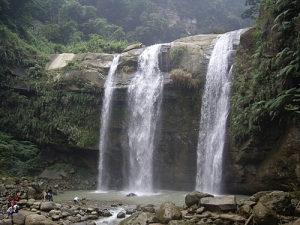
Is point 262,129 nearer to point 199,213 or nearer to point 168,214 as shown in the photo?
point 199,213

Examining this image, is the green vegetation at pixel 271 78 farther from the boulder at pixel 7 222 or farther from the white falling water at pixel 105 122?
the boulder at pixel 7 222

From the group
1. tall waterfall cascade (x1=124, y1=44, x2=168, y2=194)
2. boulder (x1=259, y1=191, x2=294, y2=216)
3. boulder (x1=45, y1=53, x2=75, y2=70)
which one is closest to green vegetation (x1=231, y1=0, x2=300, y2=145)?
boulder (x1=259, y1=191, x2=294, y2=216)

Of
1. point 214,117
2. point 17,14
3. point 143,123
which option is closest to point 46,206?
point 143,123

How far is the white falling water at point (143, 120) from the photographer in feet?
76.2

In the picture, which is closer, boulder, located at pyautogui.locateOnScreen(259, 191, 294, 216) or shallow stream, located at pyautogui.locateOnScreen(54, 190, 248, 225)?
boulder, located at pyautogui.locateOnScreen(259, 191, 294, 216)

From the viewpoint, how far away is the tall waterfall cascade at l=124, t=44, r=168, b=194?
2322 cm

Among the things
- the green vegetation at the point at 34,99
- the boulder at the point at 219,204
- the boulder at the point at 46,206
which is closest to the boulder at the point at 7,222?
A: the boulder at the point at 46,206

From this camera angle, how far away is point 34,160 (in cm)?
2505

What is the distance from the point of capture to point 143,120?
2442 centimetres

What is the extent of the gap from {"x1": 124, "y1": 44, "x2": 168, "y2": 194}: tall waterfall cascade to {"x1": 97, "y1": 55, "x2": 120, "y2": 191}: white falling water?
1.68 meters

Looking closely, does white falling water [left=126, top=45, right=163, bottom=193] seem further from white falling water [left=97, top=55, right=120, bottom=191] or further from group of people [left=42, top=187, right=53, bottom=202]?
group of people [left=42, top=187, right=53, bottom=202]

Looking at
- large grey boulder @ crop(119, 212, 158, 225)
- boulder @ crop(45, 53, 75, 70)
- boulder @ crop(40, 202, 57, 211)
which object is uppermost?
boulder @ crop(45, 53, 75, 70)

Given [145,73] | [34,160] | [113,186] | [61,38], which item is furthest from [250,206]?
[61,38]

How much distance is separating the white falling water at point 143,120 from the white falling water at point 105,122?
1.73 metres
